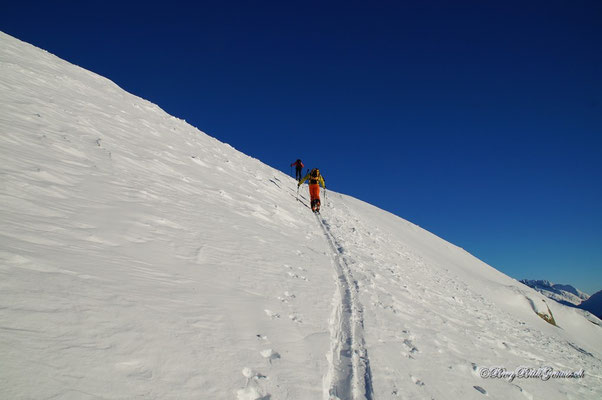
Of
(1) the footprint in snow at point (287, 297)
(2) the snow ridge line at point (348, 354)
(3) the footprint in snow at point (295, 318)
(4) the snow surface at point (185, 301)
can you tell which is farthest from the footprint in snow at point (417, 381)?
(1) the footprint in snow at point (287, 297)

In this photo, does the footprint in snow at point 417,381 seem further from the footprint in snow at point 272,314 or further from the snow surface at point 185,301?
the footprint in snow at point 272,314

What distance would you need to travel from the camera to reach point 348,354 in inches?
174

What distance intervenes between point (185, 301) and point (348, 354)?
7.92ft

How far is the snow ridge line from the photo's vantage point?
3.70 meters

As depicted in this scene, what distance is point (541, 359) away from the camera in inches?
299

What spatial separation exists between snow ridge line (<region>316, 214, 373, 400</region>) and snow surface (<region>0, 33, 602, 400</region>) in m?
0.03

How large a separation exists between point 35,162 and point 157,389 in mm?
5878

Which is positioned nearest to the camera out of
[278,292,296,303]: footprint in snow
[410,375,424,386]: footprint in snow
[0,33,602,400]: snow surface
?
[0,33,602,400]: snow surface

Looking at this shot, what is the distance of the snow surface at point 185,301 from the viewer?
266 cm

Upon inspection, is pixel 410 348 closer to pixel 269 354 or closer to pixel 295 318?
pixel 295 318

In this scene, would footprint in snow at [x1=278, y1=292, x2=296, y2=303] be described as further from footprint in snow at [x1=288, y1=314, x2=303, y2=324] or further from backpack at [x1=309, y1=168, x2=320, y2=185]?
backpack at [x1=309, y1=168, x2=320, y2=185]

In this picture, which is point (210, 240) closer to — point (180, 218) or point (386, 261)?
point (180, 218)

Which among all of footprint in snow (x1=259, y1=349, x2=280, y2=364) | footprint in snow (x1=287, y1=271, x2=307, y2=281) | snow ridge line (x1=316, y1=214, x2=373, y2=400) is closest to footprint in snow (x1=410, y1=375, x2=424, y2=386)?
snow ridge line (x1=316, y1=214, x2=373, y2=400)

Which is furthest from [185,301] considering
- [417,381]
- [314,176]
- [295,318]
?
[314,176]
